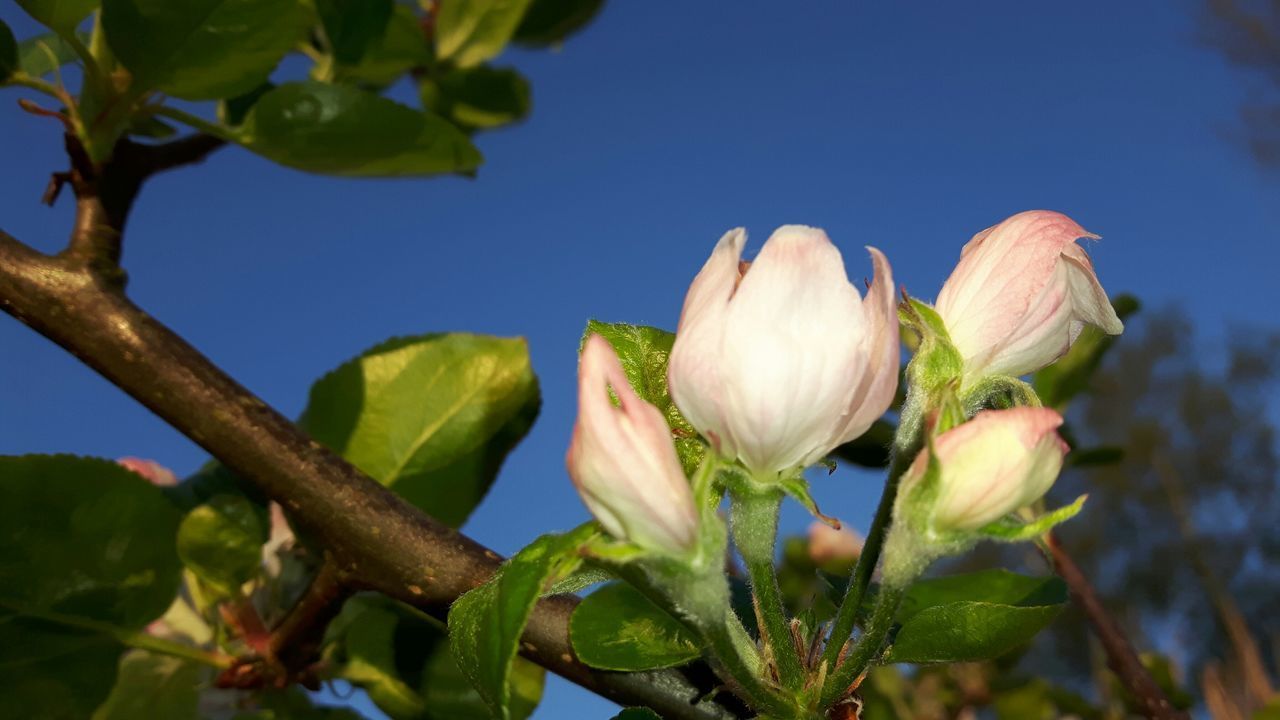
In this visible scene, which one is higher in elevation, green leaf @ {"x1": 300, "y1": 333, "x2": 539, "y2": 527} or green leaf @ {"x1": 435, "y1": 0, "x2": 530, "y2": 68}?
green leaf @ {"x1": 435, "y1": 0, "x2": 530, "y2": 68}

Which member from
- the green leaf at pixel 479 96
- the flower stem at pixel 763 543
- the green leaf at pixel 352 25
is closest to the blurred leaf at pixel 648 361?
the flower stem at pixel 763 543

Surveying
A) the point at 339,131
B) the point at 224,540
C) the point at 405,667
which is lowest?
the point at 405,667

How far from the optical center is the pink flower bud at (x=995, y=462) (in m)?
0.34

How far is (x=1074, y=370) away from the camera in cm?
111

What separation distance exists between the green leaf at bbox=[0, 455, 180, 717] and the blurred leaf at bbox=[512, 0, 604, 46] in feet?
2.53

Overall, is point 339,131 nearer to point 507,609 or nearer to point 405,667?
point 405,667

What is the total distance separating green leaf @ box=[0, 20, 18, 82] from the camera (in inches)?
28.4

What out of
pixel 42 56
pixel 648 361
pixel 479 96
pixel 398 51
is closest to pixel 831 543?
pixel 479 96

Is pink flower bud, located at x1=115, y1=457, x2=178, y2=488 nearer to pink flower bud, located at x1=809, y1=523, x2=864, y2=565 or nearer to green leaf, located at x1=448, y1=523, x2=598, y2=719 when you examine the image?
green leaf, located at x1=448, y1=523, x2=598, y2=719

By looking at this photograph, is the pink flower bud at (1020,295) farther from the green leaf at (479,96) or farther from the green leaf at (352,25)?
the green leaf at (479,96)

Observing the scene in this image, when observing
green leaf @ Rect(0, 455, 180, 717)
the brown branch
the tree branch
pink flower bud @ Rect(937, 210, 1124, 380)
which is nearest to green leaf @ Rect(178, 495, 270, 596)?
green leaf @ Rect(0, 455, 180, 717)

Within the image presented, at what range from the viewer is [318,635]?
0.73 metres

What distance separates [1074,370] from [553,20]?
71cm

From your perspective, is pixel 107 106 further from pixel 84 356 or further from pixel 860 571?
pixel 860 571
